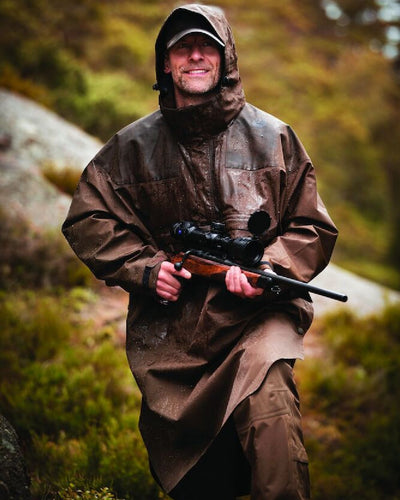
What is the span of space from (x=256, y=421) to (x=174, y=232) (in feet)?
→ 3.81

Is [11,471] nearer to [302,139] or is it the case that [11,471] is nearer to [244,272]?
[244,272]

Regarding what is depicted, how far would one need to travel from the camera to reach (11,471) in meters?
2.69

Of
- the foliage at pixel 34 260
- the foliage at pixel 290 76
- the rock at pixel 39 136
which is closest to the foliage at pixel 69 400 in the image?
the foliage at pixel 34 260

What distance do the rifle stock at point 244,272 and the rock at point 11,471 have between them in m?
1.25

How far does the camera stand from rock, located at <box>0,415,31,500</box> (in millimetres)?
2637

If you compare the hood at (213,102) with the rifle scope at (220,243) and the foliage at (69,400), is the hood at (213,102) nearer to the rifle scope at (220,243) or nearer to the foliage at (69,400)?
the rifle scope at (220,243)

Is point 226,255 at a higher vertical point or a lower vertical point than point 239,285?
higher

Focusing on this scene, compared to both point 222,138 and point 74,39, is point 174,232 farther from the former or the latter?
point 74,39

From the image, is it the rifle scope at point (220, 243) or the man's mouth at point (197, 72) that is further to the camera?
the man's mouth at point (197, 72)

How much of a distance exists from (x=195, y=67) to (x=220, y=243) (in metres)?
1.11

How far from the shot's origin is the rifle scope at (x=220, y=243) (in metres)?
2.84

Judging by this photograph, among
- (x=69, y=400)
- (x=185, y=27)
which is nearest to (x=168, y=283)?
(x=185, y=27)

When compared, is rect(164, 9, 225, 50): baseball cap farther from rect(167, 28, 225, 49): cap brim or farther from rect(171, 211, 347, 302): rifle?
Answer: rect(171, 211, 347, 302): rifle

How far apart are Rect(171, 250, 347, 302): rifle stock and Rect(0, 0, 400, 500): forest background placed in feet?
4.62
